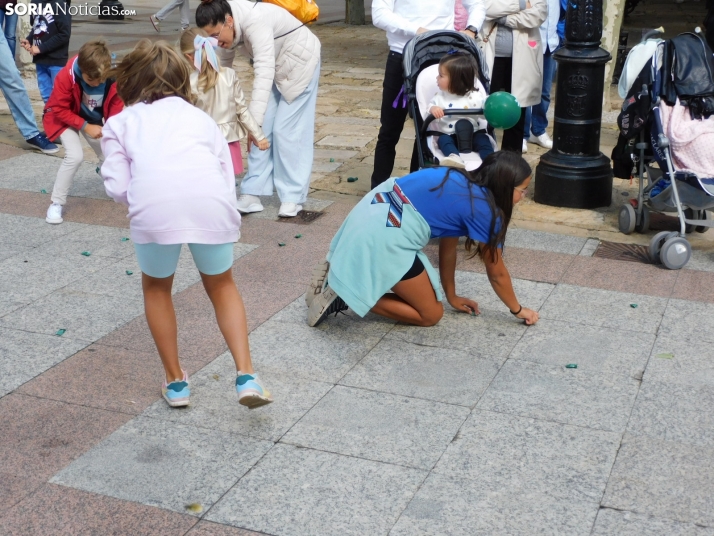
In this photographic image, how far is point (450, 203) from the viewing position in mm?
4551

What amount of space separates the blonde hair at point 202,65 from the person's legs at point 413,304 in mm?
2101

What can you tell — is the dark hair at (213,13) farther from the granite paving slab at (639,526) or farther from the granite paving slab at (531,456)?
the granite paving slab at (639,526)

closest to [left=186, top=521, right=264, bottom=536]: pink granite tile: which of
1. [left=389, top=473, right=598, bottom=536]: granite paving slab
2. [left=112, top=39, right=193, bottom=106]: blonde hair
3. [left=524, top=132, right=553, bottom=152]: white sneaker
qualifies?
[left=389, top=473, right=598, bottom=536]: granite paving slab

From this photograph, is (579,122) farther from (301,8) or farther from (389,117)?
(301,8)

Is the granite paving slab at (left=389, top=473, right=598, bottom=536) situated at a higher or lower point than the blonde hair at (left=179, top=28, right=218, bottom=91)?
lower

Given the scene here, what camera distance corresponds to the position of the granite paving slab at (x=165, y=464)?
11.0 ft

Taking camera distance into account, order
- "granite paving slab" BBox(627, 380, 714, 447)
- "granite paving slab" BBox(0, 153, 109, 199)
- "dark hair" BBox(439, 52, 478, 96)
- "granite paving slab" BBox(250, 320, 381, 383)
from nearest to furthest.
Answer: "granite paving slab" BBox(627, 380, 714, 447) < "granite paving slab" BBox(250, 320, 381, 383) < "dark hair" BBox(439, 52, 478, 96) < "granite paving slab" BBox(0, 153, 109, 199)

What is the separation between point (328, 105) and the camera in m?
11.3

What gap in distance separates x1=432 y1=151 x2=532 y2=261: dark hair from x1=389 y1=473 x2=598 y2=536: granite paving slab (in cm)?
143

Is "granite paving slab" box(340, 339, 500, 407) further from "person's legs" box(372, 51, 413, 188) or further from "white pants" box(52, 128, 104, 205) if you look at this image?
"white pants" box(52, 128, 104, 205)

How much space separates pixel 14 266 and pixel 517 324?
10.2ft

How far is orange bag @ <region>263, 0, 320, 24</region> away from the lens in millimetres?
6410

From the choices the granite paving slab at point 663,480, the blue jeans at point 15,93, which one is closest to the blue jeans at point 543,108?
the blue jeans at point 15,93

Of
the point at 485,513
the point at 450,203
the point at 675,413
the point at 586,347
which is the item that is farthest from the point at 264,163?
the point at 485,513
